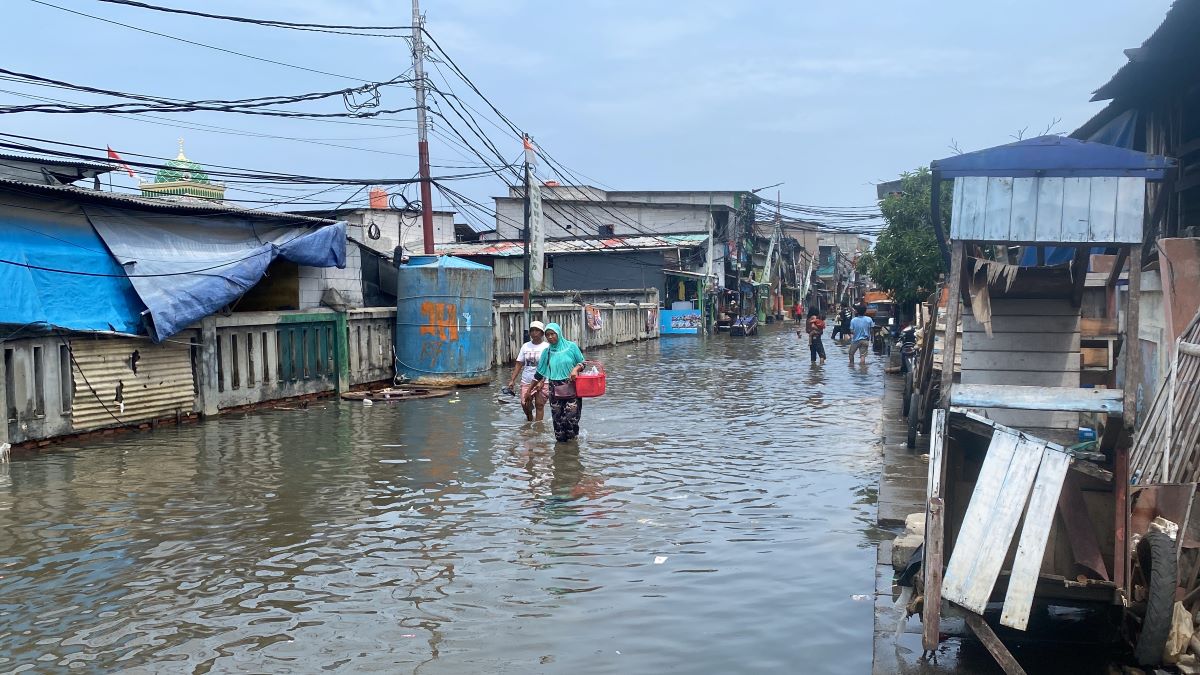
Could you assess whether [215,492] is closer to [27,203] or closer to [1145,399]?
[27,203]

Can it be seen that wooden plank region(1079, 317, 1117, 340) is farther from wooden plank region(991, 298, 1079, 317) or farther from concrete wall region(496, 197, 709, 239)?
concrete wall region(496, 197, 709, 239)

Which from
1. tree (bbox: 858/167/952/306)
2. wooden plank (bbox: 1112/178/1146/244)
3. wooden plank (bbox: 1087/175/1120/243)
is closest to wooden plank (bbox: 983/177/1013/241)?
wooden plank (bbox: 1087/175/1120/243)

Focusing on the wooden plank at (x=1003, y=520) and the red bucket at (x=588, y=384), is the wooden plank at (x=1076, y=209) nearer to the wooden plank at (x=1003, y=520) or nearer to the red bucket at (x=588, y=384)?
the wooden plank at (x=1003, y=520)

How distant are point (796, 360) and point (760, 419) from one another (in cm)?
1524

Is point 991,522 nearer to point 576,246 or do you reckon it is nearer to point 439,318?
point 439,318

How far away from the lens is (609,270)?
5025 cm

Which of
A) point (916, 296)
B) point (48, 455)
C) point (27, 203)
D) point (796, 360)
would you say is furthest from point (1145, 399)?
point (796, 360)

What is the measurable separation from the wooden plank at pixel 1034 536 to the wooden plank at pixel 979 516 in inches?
6.6

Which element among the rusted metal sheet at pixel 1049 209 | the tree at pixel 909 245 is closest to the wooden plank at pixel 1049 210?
the rusted metal sheet at pixel 1049 209

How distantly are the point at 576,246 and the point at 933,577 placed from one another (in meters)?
46.0

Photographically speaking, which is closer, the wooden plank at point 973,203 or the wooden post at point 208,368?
the wooden plank at point 973,203

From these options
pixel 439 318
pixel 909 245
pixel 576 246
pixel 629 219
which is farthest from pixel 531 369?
pixel 629 219

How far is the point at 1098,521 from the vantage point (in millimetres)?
5398

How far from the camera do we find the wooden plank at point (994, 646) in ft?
15.6
